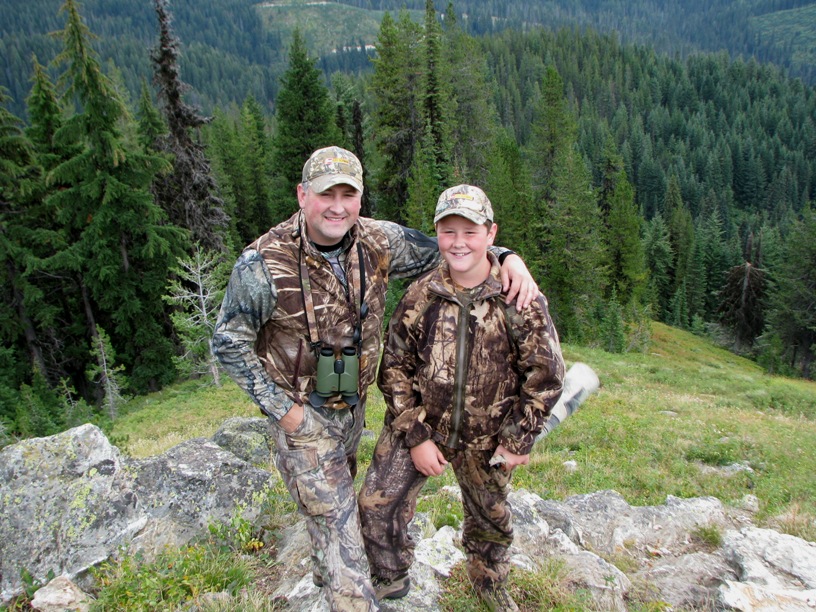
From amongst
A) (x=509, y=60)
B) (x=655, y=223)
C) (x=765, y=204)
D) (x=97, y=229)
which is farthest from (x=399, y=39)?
(x=509, y=60)

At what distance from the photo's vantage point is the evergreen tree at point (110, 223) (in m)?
19.8

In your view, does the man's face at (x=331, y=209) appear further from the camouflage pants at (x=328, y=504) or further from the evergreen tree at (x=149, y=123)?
the evergreen tree at (x=149, y=123)

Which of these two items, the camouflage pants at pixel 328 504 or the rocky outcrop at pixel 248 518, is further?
the rocky outcrop at pixel 248 518

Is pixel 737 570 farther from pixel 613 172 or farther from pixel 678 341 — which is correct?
pixel 613 172

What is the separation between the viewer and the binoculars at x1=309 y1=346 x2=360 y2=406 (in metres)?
3.43

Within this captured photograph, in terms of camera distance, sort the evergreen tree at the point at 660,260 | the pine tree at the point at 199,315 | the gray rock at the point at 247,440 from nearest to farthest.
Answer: the gray rock at the point at 247,440
the pine tree at the point at 199,315
the evergreen tree at the point at 660,260

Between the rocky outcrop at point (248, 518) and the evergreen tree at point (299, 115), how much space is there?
25.8 metres

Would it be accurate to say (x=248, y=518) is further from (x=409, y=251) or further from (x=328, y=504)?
(x=409, y=251)

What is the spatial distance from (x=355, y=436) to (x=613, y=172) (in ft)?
157

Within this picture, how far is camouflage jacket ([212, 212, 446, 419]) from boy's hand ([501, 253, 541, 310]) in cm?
92

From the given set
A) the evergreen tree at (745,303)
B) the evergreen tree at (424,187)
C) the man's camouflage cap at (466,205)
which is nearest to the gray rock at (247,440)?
the man's camouflage cap at (466,205)

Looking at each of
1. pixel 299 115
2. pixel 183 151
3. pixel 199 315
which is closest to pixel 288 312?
pixel 199 315

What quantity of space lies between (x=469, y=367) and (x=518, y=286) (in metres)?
0.61

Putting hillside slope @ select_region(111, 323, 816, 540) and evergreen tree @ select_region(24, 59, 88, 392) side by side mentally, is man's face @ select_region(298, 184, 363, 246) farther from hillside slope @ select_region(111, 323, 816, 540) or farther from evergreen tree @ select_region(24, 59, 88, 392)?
evergreen tree @ select_region(24, 59, 88, 392)
